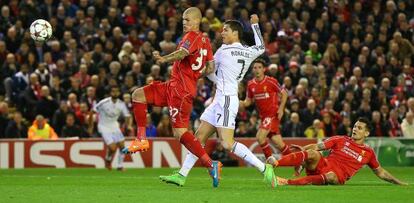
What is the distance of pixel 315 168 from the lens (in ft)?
49.0

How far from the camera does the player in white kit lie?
23.4 meters

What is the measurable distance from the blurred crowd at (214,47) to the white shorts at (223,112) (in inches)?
403

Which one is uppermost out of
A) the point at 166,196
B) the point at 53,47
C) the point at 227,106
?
the point at 53,47

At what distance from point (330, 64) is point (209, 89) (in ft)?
12.4

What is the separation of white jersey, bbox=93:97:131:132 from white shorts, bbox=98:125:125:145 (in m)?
0.05

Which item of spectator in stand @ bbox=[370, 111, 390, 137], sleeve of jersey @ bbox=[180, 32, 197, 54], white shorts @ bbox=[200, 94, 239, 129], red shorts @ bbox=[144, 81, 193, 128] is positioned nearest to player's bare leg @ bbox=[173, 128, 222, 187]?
red shorts @ bbox=[144, 81, 193, 128]

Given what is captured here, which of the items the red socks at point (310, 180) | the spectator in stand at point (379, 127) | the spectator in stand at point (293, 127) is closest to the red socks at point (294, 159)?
the red socks at point (310, 180)

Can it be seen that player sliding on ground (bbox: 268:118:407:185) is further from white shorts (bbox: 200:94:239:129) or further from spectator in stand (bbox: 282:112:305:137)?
spectator in stand (bbox: 282:112:305:137)

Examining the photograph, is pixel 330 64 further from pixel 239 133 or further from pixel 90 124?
pixel 90 124

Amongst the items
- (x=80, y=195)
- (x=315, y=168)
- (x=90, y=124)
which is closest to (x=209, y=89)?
(x=90, y=124)

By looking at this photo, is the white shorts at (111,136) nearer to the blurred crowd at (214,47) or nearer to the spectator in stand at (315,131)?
the blurred crowd at (214,47)

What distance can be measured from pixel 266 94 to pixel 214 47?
7.18 meters

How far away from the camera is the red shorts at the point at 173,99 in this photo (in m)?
14.1

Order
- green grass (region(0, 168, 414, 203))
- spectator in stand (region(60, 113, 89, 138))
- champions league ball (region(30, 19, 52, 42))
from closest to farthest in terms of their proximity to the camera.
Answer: green grass (region(0, 168, 414, 203)), champions league ball (region(30, 19, 52, 42)), spectator in stand (region(60, 113, 89, 138))
